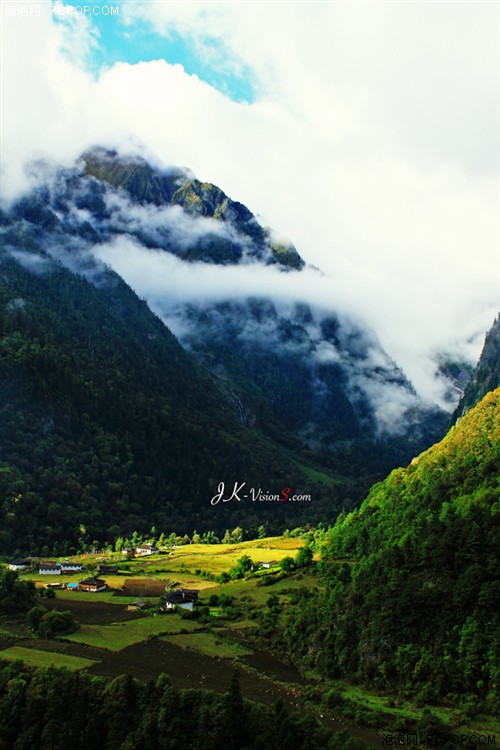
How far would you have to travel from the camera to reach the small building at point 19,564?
123 meters

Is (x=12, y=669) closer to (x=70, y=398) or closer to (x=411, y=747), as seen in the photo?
(x=411, y=747)

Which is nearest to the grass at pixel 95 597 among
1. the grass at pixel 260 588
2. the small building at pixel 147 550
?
the grass at pixel 260 588

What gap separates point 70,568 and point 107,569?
679cm

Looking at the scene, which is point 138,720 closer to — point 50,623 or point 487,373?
point 50,623

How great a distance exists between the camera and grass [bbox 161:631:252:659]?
253 ft

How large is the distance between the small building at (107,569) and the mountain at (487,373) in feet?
285

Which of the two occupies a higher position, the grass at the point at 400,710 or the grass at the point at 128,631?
the grass at the point at 128,631

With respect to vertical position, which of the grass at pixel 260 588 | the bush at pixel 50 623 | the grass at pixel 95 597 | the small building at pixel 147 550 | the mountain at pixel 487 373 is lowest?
the bush at pixel 50 623

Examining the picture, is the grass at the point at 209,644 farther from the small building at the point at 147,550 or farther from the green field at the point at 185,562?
the small building at the point at 147,550

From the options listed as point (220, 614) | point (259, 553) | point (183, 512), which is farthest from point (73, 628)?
point (183, 512)

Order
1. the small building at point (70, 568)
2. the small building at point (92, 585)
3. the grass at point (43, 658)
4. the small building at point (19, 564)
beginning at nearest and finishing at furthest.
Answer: the grass at point (43, 658), the small building at point (92, 585), the small building at point (19, 564), the small building at point (70, 568)

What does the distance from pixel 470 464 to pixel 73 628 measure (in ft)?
176

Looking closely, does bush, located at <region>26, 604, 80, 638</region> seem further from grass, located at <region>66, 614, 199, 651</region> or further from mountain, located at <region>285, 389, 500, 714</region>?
mountain, located at <region>285, 389, 500, 714</region>

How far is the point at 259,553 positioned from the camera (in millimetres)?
147125
